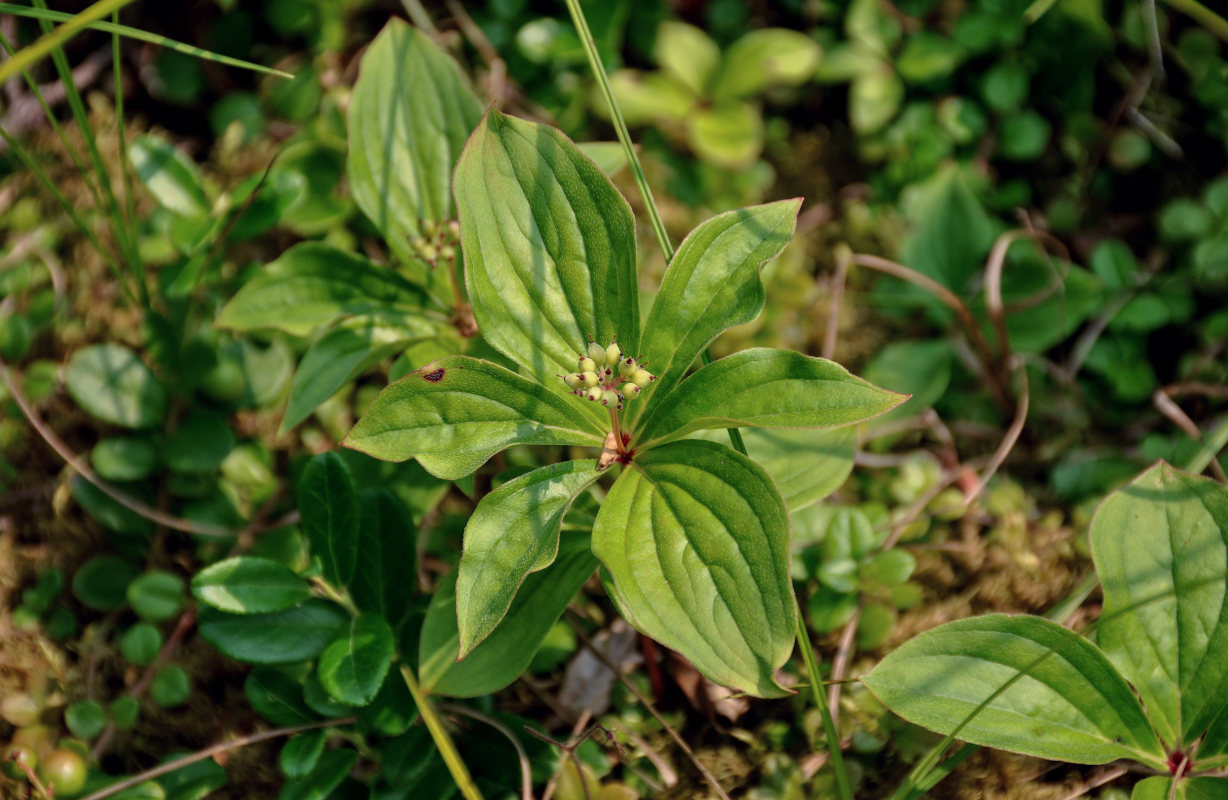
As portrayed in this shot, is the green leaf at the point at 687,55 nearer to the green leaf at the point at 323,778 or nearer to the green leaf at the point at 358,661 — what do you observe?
the green leaf at the point at 358,661

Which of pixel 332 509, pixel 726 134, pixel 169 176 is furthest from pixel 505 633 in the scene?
pixel 726 134

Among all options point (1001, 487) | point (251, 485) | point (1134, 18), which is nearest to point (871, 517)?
point (1001, 487)

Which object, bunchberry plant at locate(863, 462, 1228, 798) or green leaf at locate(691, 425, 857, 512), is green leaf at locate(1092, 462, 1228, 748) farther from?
green leaf at locate(691, 425, 857, 512)

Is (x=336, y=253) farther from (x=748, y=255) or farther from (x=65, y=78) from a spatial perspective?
(x=748, y=255)

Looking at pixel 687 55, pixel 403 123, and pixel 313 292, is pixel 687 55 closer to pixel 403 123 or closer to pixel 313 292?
pixel 403 123

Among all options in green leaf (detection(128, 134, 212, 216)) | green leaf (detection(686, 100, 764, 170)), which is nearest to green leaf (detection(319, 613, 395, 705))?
green leaf (detection(128, 134, 212, 216))
